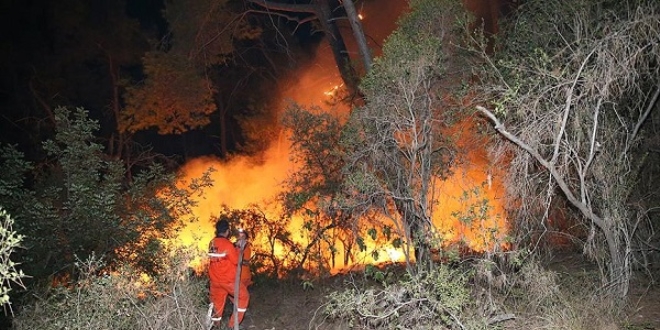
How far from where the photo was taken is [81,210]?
345 inches

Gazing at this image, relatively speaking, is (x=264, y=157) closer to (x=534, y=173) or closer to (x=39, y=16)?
(x=39, y=16)

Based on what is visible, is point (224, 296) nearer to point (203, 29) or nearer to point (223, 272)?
point (223, 272)

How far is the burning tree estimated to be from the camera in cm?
692

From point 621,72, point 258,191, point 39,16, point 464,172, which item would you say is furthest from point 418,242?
point 39,16

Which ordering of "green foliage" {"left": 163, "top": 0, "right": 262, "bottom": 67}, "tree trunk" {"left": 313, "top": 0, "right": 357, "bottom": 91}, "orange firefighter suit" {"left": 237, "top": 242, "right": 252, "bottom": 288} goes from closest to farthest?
"orange firefighter suit" {"left": 237, "top": 242, "right": 252, "bottom": 288}, "tree trunk" {"left": 313, "top": 0, "right": 357, "bottom": 91}, "green foliage" {"left": 163, "top": 0, "right": 262, "bottom": 67}

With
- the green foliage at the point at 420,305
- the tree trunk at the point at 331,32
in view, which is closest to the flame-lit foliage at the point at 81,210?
the green foliage at the point at 420,305

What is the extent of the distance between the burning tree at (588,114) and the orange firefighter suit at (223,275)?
3.99 m

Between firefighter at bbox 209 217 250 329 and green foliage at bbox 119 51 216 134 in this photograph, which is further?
green foliage at bbox 119 51 216 134

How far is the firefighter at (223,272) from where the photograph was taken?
8.16 meters

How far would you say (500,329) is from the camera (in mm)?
6617

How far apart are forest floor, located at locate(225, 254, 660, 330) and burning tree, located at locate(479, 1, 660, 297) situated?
0.46m

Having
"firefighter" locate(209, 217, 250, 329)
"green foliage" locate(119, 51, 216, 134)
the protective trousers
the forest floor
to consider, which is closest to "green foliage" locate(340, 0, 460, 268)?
the forest floor

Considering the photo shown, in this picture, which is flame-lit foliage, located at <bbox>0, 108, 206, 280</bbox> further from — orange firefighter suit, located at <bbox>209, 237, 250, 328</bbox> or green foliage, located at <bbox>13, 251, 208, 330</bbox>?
orange firefighter suit, located at <bbox>209, 237, 250, 328</bbox>

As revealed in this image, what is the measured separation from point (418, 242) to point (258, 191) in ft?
40.4
